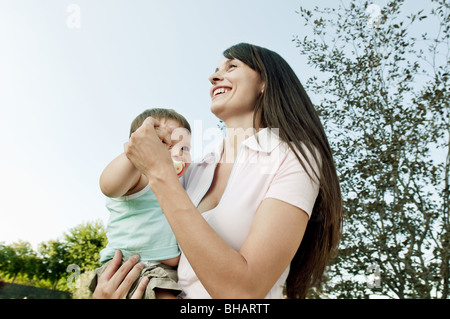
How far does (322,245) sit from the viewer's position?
198 cm

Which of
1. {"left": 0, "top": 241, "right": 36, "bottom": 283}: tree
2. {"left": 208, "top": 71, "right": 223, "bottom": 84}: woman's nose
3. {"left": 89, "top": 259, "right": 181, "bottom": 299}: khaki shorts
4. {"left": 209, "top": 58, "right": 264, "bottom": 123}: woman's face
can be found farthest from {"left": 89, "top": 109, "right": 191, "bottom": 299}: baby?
{"left": 0, "top": 241, "right": 36, "bottom": 283}: tree

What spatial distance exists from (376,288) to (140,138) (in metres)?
5.57

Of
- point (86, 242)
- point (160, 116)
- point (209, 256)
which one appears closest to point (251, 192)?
point (209, 256)

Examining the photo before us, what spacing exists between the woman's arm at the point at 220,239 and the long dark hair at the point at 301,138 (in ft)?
1.14

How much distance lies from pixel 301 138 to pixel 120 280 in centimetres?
98

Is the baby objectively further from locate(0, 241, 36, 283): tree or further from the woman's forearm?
locate(0, 241, 36, 283): tree

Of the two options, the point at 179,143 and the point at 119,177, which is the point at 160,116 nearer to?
the point at 179,143

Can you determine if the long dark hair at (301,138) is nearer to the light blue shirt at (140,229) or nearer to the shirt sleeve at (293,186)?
the shirt sleeve at (293,186)

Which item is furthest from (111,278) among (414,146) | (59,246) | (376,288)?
(59,246)

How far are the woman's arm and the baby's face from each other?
533mm

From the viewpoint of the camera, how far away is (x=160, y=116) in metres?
2.19

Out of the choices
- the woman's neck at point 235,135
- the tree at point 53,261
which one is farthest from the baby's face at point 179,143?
the tree at point 53,261
